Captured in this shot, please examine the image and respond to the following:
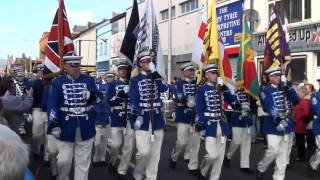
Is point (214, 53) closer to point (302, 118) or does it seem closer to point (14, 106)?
point (302, 118)

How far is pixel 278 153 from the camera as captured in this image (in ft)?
28.7

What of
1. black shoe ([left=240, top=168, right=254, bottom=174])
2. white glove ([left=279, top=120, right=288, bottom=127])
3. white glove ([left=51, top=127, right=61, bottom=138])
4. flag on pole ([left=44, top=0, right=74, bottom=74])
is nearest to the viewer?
white glove ([left=51, top=127, right=61, bottom=138])

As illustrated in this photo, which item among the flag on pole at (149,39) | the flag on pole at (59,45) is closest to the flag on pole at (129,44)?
the flag on pole at (149,39)

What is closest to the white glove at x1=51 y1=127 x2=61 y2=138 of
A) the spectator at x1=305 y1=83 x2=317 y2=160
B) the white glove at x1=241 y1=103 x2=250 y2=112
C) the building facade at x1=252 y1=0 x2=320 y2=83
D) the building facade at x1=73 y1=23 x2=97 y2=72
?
the white glove at x1=241 y1=103 x2=250 y2=112

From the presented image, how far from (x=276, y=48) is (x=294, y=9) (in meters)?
11.3

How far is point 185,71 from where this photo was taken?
1120 centimetres

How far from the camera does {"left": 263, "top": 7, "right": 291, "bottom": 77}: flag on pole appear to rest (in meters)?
10.7

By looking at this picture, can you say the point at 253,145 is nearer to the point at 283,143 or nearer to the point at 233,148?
the point at 233,148

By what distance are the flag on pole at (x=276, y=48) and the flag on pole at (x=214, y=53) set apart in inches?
53.2

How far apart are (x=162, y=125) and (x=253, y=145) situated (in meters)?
6.29

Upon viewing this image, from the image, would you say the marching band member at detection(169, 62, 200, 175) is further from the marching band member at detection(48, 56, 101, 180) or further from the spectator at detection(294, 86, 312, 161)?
the marching band member at detection(48, 56, 101, 180)

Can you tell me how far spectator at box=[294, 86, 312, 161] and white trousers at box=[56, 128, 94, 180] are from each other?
19.3ft

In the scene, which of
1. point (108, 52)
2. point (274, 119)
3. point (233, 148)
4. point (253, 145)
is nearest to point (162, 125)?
point (274, 119)

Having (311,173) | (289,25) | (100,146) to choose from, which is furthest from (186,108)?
(289,25)
